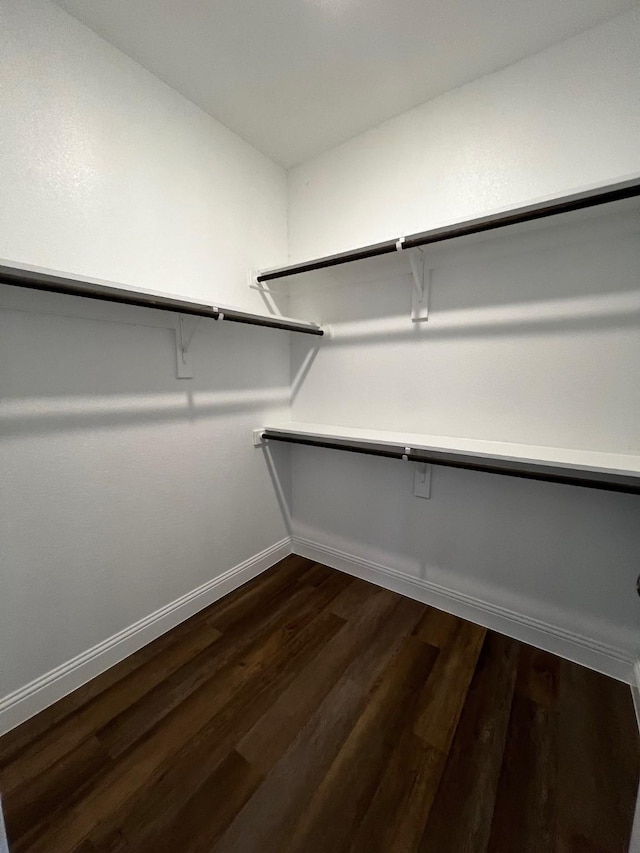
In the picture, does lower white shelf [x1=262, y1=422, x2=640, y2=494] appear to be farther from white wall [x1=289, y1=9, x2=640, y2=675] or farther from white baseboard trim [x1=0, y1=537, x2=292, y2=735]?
white baseboard trim [x1=0, y1=537, x2=292, y2=735]

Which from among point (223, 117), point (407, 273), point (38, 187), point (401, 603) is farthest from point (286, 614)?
point (223, 117)

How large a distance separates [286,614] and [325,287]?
67.0 inches

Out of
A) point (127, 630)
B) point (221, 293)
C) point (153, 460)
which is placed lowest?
point (127, 630)

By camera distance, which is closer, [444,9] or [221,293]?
[444,9]

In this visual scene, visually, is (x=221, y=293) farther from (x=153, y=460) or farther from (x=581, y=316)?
(x=581, y=316)

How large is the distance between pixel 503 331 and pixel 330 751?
1.60 metres

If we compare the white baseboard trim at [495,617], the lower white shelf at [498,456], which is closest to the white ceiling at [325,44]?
the lower white shelf at [498,456]

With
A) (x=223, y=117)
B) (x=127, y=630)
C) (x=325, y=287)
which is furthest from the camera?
(x=325, y=287)

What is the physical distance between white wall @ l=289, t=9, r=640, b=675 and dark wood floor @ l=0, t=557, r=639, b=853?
333 mm

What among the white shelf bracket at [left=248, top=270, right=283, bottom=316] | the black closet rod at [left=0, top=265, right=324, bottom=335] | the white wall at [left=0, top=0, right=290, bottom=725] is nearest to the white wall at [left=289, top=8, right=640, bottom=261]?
the white shelf bracket at [left=248, top=270, right=283, bottom=316]

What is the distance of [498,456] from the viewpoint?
1.21 meters

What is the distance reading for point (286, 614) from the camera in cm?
167

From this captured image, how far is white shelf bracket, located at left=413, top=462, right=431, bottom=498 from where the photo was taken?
5.47 ft

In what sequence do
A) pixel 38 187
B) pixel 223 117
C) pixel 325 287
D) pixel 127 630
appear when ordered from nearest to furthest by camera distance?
pixel 38 187, pixel 127 630, pixel 223 117, pixel 325 287
